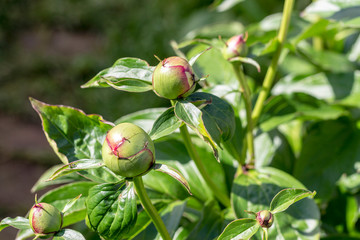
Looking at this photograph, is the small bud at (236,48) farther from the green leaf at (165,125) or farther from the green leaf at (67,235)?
the green leaf at (67,235)

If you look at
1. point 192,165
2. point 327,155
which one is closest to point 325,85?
point 327,155

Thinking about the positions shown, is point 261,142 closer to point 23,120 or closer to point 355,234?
point 355,234

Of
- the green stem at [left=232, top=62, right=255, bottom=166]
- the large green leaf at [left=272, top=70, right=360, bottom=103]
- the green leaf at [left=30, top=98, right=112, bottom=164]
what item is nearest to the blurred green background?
the large green leaf at [left=272, top=70, right=360, bottom=103]

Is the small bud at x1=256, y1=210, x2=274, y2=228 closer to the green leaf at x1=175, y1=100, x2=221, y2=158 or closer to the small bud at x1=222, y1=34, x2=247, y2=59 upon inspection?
the green leaf at x1=175, y1=100, x2=221, y2=158

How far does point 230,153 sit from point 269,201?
8 centimetres

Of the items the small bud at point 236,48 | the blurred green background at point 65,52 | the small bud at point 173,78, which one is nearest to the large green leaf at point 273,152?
the small bud at point 236,48

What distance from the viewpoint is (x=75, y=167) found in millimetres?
423

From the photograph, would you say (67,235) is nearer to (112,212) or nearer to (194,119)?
(112,212)

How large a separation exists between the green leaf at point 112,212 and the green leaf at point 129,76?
102 mm

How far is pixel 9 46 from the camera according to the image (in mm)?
3045

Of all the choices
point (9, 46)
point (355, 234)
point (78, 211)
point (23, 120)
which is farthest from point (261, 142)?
point (9, 46)

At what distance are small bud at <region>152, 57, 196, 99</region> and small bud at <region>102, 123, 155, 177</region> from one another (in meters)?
0.05

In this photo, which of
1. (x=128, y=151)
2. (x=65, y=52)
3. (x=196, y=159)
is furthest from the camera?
(x=65, y=52)

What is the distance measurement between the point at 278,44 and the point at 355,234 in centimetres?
36
